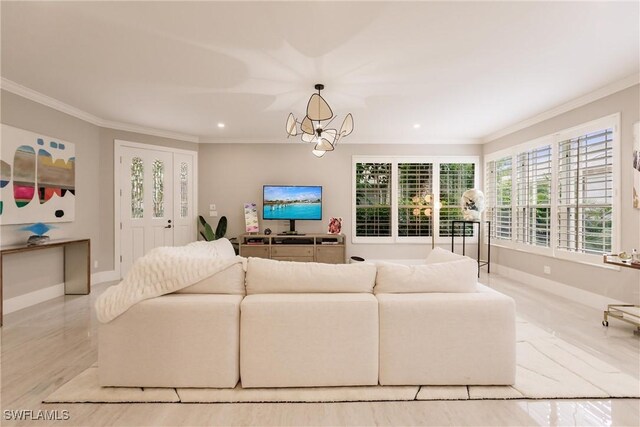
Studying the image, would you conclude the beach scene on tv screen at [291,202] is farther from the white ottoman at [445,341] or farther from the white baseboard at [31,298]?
the white ottoman at [445,341]

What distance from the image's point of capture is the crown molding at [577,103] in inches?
130

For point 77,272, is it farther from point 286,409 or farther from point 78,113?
point 286,409

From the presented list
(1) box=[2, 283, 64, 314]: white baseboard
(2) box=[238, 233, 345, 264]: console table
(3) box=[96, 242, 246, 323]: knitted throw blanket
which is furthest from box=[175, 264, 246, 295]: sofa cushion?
(2) box=[238, 233, 345, 264]: console table

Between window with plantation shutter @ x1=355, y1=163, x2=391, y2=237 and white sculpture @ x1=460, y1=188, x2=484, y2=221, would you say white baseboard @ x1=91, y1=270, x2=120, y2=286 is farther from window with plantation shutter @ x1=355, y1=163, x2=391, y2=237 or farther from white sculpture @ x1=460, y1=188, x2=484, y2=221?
white sculpture @ x1=460, y1=188, x2=484, y2=221

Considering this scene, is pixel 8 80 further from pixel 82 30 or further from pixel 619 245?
pixel 619 245

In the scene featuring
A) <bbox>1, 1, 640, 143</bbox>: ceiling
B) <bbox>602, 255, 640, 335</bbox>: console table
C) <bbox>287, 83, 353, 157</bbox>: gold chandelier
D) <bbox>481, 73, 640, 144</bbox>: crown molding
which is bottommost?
<bbox>602, 255, 640, 335</bbox>: console table

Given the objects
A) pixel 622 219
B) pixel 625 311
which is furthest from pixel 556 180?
pixel 625 311

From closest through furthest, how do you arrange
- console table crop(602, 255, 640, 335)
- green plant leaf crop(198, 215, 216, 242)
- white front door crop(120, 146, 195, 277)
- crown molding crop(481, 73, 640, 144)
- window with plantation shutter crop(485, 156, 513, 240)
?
console table crop(602, 255, 640, 335), crown molding crop(481, 73, 640, 144), white front door crop(120, 146, 195, 277), window with plantation shutter crop(485, 156, 513, 240), green plant leaf crop(198, 215, 216, 242)

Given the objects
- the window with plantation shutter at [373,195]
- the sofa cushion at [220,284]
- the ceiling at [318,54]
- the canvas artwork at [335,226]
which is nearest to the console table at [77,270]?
the ceiling at [318,54]

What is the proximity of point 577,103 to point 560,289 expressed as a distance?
2442mm

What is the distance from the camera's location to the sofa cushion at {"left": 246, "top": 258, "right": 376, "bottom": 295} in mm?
2039

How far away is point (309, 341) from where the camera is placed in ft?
6.29

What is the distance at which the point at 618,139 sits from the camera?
3.42 meters

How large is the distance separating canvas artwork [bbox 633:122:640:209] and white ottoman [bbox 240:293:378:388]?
3.30 metres
